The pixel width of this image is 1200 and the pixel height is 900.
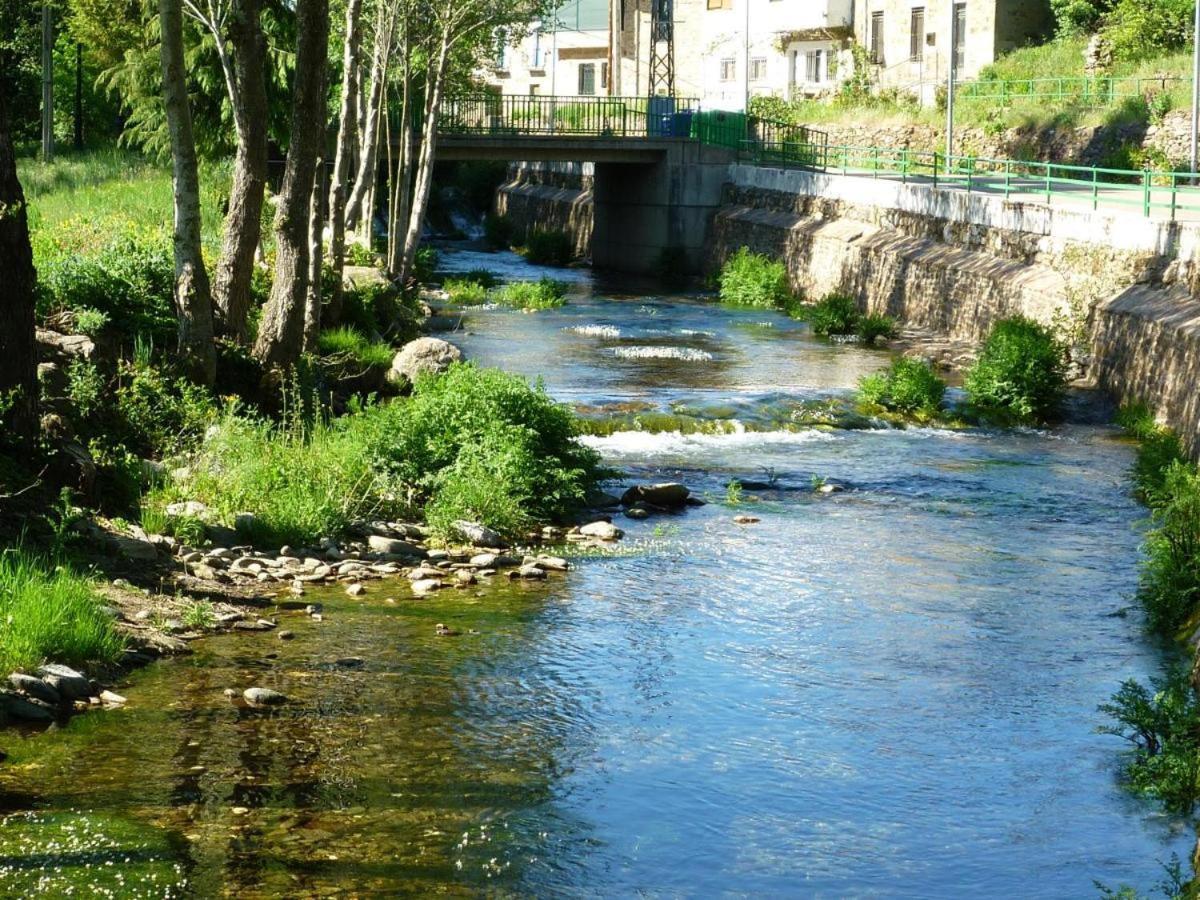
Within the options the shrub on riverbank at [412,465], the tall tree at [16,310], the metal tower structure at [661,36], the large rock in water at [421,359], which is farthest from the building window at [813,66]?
the tall tree at [16,310]

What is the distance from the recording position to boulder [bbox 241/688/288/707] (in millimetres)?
10586

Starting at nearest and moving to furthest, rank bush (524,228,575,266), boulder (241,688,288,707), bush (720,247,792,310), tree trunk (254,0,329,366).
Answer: boulder (241,688,288,707) → tree trunk (254,0,329,366) → bush (720,247,792,310) → bush (524,228,575,266)

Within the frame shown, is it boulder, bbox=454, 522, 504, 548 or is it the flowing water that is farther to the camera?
boulder, bbox=454, 522, 504, 548

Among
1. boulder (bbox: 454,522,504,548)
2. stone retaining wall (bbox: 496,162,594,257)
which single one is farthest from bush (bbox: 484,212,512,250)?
boulder (bbox: 454,522,504,548)

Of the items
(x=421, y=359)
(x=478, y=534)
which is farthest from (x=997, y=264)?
(x=478, y=534)

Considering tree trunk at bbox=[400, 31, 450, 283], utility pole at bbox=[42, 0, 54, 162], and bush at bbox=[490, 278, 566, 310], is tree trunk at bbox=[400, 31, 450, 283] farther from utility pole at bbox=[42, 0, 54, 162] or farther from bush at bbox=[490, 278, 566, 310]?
utility pole at bbox=[42, 0, 54, 162]

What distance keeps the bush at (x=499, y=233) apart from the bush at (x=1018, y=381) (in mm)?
38591

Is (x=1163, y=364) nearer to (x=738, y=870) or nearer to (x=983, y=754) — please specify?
(x=983, y=754)

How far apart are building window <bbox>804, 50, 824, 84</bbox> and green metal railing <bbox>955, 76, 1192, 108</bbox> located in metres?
14.0

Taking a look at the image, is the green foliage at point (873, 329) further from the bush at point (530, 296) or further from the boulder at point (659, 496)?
the boulder at point (659, 496)

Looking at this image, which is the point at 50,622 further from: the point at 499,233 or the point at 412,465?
the point at 499,233

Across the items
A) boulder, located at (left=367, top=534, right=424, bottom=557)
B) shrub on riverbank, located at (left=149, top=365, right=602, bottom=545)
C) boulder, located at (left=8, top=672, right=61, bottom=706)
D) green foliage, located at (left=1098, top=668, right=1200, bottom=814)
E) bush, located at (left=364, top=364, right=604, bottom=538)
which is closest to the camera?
green foliage, located at (left=1098, top=668, right=1200, bottom=814)

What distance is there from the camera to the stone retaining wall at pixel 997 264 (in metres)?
23.7

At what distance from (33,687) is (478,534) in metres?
5.87
